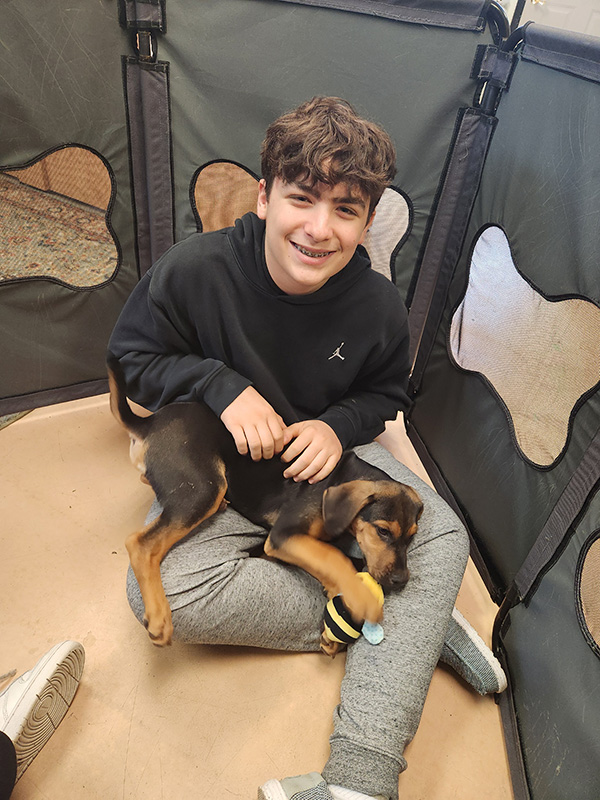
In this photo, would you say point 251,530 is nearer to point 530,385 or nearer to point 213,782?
point 213,782

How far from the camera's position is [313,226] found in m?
1.13

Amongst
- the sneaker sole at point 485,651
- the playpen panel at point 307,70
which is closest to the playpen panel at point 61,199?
the playpen panel at point 307,70

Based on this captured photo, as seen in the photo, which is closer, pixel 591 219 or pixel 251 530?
pixel 591 219

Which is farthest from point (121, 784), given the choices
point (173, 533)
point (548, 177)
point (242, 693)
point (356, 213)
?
point (548, 177)

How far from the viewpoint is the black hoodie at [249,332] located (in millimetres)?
1302

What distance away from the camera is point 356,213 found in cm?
117

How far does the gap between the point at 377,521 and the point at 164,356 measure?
0.67 m

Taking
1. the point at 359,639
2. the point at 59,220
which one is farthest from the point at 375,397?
the point at 59,220

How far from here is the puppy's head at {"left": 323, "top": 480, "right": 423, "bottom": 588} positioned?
3.89 feet

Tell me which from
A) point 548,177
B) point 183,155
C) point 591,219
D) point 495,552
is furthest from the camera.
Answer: point 183,155

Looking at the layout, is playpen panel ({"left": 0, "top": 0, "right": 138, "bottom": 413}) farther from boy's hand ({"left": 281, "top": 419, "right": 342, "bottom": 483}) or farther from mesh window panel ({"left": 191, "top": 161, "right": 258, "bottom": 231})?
boy's hand ({"left": 281, "top": 419, "right": 342, "bottom": 483})

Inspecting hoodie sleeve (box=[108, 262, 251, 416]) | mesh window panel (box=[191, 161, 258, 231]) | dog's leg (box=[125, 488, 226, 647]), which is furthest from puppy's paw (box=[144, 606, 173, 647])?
mesh window panel (box=[191, 161, 258, 231])

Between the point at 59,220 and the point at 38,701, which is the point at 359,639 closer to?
the point at 38,701

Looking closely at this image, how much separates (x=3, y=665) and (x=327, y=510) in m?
0.82
